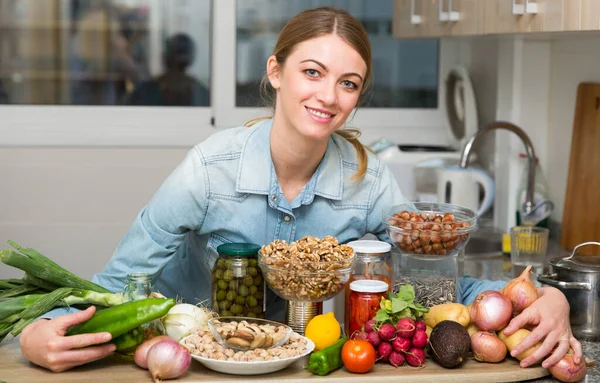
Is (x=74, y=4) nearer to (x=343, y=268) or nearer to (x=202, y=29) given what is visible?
(x=202, y=29)

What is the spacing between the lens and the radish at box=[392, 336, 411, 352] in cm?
156

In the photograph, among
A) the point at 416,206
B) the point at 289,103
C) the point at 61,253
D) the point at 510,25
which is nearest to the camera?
the point at 289,103

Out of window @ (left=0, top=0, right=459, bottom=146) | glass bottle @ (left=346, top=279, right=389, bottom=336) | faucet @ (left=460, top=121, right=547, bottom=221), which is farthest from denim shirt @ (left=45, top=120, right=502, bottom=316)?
window @ (left=0, top=0, right=459, bottom=146)

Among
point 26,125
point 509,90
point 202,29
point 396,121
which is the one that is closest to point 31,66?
point 26,125

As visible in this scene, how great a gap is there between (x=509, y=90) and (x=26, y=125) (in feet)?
6.13

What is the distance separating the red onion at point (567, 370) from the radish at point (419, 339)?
231 mm

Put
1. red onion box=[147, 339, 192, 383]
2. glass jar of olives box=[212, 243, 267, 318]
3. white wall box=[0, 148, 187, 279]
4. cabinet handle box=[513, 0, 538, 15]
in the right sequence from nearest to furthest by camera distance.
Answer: red onion box=[147, 339, 192, 383] → glass jar of olives box=[212, 243, 267, 318] → cabinet handle box=[513, 0, 538, 15] → white wall box=[0, 148, 187, 279]

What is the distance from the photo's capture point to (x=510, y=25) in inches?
89.0

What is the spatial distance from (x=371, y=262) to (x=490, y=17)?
1009mm

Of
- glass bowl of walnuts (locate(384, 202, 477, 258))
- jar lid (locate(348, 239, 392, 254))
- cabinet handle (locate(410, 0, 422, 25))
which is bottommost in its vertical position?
jar lid (locate(348, 239, 392, 254))

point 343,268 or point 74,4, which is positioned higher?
point 74,4

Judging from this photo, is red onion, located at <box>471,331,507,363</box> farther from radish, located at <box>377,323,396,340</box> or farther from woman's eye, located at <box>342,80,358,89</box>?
woman's eye, located at <box>342,80,358,89</box>

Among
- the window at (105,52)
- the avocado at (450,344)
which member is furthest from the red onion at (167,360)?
the window at (105,52)

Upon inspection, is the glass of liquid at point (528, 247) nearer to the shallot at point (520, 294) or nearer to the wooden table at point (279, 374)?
the shallot at point (520, 294)
